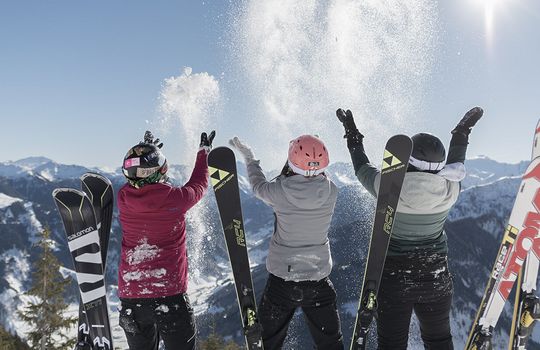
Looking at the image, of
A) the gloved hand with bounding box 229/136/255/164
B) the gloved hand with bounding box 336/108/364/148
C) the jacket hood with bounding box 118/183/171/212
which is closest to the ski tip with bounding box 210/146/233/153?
the gloved hand with bounding box 229/136/255/164

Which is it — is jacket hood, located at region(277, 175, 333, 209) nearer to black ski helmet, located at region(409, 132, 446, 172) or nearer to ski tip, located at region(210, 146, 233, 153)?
ski tip, located at region(210, 146, 233, 153)

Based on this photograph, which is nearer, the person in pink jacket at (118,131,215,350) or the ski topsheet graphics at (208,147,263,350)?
the person in pink jacket at (118,131,215,350)

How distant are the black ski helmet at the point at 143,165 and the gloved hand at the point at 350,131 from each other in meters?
2.04

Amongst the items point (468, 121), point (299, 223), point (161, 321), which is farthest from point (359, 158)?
point (161, 321)

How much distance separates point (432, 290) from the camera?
4504 millimetres

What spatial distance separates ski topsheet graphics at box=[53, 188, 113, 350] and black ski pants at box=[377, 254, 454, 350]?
3054mm

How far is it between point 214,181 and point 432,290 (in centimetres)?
250

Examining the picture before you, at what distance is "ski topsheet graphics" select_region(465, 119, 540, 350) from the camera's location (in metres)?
5.20

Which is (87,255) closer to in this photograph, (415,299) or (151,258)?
(151,258)

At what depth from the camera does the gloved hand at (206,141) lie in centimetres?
527

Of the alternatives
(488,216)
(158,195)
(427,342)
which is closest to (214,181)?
(158,195)

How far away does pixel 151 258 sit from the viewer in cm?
448

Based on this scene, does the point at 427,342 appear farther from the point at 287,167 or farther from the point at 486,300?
the point at 287,167

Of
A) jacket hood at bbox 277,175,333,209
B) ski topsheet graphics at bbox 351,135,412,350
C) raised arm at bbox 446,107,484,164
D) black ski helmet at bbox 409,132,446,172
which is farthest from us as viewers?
raised arm at bbox 446,107,484,164
